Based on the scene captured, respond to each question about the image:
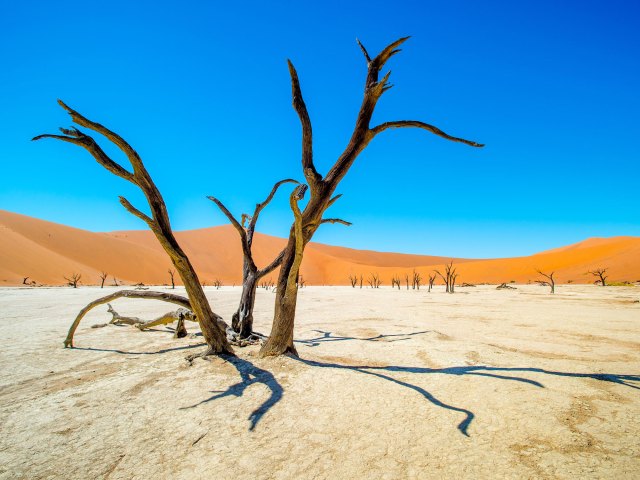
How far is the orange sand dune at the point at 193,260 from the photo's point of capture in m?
34.8

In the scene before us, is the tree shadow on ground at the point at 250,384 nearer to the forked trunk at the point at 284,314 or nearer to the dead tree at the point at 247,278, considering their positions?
the forked trunk at the point at 284,314

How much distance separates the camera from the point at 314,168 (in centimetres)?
370

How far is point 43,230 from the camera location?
46250 mm

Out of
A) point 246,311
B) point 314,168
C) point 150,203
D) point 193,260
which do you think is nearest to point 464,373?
point 314,168

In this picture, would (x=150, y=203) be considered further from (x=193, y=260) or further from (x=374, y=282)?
(x=193, y=260)

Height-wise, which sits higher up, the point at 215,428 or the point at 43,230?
the point at 43,230

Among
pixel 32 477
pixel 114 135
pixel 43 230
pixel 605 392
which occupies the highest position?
pixel 43 230

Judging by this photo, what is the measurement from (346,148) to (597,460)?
323 cm

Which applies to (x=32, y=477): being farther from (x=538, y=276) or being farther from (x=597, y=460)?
(x=538, y=276)

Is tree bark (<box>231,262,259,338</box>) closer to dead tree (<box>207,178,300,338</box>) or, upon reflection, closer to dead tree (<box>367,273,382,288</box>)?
dead tree (<box>207,178,300,338</box>)

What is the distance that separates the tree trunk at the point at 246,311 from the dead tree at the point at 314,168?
1.34 m

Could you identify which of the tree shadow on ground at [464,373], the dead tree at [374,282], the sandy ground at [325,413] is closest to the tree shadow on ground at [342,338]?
the sandy ground at [325,413]

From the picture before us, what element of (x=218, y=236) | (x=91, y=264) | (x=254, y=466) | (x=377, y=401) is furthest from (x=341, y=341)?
(x=218, y=236)

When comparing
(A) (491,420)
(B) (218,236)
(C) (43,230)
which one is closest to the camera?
(A) (491,420)
